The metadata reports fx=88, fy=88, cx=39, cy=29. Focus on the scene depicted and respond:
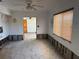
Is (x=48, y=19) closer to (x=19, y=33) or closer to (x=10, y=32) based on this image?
(x=19, y=33)

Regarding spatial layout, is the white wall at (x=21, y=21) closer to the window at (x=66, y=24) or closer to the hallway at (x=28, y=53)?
the hallway at (x=28, y=53)

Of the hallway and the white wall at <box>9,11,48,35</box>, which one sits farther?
the white wall at <box>9,11,48,35</box>

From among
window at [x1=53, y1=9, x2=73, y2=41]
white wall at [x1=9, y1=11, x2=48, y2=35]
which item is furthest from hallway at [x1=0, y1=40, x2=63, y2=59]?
white wall at [x1=9, y1=11, x2=48, y2=35]

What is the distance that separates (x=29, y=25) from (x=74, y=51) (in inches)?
364

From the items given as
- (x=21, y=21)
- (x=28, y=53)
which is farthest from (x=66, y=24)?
(x=21, y=21)

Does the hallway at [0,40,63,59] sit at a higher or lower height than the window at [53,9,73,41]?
lower

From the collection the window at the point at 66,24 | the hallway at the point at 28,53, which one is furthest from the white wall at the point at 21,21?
the window at the point at 66,24

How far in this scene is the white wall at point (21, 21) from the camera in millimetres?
6922

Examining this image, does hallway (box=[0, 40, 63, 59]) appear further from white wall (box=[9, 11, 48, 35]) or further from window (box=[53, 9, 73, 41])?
white wall (box=[9, 11, 48, 35])

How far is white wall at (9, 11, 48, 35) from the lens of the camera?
692cm

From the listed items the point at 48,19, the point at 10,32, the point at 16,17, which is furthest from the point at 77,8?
the point at 10,32

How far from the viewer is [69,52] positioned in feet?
11.2

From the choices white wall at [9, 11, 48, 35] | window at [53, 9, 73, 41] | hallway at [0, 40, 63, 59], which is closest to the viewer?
window at [53, 9, 73, 41]

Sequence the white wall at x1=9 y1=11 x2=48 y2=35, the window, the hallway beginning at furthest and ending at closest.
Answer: the white wall at x1=9 y1=11 x2=48 y2=35, the hallway, the window
